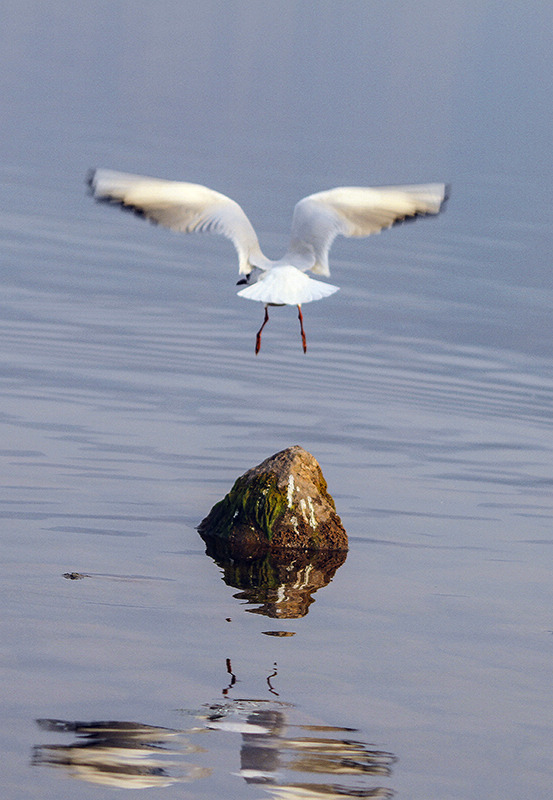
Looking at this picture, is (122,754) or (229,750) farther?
(229,750)

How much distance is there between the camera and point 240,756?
849 cm

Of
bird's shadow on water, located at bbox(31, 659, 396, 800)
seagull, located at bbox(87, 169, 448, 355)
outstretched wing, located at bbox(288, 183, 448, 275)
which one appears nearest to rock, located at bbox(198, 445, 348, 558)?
seagull, located at bbox(87, 169, 448, 355)

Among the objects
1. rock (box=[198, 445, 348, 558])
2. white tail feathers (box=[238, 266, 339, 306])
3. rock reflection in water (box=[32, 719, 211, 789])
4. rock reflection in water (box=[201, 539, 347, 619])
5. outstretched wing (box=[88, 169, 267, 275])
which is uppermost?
outstretched wing (box=[88, 169, 267, 275])

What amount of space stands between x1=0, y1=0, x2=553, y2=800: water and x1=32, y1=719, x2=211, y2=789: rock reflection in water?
18mm

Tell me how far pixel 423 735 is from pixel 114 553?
3.54 meters

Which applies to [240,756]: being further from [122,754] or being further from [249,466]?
[249,466]

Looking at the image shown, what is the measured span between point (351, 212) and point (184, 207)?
1400 mm

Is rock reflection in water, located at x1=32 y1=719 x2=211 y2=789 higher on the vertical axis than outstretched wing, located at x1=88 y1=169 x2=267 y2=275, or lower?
lower

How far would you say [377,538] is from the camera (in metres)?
12.8

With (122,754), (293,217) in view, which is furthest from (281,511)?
(122,754)

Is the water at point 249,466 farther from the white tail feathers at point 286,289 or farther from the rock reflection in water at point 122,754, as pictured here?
the white tail feathers at point 286,289

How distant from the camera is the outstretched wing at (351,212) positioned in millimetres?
12133

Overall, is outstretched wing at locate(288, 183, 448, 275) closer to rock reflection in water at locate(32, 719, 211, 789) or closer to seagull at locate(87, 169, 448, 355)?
seagull at locate(87, 169, 448, 355)

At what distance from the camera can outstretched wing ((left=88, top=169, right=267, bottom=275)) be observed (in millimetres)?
11570
